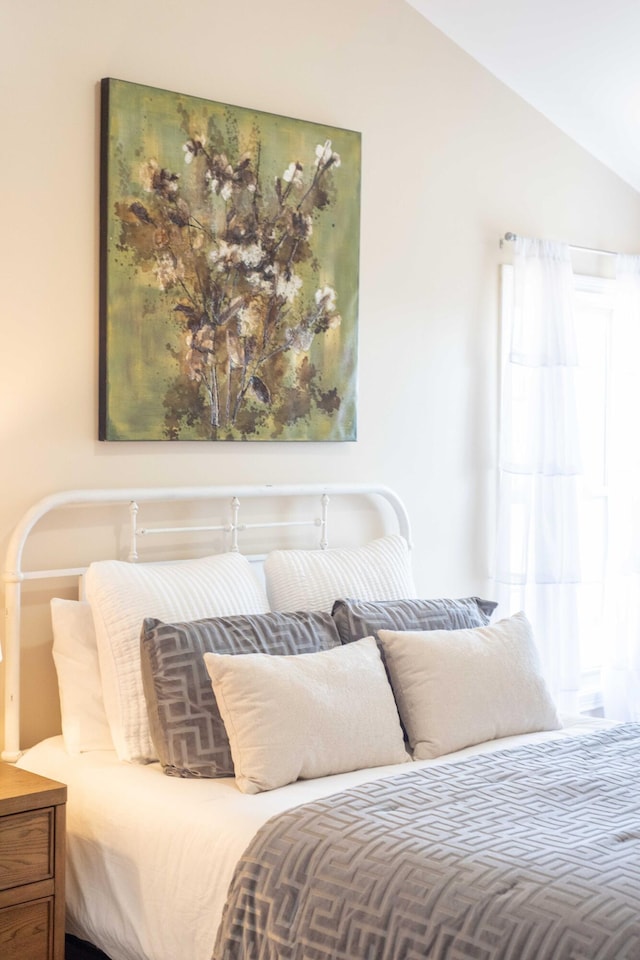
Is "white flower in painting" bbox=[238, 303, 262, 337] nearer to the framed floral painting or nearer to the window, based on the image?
the framed floral painting

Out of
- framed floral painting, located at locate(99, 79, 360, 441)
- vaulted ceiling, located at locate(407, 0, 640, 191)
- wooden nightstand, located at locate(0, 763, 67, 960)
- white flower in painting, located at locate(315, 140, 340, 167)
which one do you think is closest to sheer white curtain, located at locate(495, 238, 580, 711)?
vaulted ceiling, located at locate(407, 0, 640, 191)

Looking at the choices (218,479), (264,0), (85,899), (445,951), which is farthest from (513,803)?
(264,0)

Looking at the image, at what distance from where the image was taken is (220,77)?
10.7 feet

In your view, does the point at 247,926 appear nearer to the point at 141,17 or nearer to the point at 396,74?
the point at 141,17

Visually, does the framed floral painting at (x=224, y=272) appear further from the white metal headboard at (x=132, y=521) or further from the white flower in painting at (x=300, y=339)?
the white metal headboard at (x=132, y=521)

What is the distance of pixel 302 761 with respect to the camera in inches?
99.8

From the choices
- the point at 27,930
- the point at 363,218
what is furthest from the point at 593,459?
the point at 27,930

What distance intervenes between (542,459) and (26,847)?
94.2 inches

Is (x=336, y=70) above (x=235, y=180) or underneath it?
above

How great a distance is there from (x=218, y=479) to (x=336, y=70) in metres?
1.32

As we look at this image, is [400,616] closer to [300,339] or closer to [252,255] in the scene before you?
[300,339]

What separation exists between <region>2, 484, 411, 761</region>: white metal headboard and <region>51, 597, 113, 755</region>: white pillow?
0.10 metres

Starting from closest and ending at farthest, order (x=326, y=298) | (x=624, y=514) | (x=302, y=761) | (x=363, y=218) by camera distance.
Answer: (x=302, y=761) < (x=326, y=298) < (x=363, y=218) < (x=624, y=514)

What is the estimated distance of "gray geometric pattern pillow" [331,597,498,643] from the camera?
299 cm
